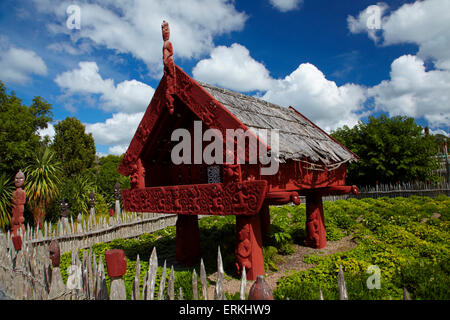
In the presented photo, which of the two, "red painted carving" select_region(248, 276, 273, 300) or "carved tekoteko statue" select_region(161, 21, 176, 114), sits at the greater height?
"carved tekoteko statue" select_region(161, 21, 176, 114)

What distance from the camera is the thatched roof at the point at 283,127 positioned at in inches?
196

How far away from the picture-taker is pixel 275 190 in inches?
188

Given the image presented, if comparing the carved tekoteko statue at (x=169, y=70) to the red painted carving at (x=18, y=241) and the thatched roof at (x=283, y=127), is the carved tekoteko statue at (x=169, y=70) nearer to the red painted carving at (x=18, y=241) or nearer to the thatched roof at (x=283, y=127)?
the thatched roof at (x=283, y=127)

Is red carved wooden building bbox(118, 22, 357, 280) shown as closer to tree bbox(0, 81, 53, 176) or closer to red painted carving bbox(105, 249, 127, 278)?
red painted carving bbox(105, 249, 127, 278)

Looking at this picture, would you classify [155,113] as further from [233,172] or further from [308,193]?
[308,193]

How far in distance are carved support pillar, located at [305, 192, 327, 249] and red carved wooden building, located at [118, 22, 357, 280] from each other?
0.09 feet

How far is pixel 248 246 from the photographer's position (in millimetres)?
4871

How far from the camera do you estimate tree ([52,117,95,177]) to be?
23391 mm

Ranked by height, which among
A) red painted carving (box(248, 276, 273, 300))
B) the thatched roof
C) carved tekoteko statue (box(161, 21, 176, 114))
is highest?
carved tekoteko statue (box(161, 21, 176, 114))

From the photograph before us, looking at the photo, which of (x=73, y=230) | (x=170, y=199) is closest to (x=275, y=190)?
(x=170, y=199)

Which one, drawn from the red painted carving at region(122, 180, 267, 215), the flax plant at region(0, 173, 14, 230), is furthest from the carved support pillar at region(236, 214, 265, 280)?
the flax plant at region(0, 173, 14, 230)

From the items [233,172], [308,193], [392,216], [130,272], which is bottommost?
[130,272]
